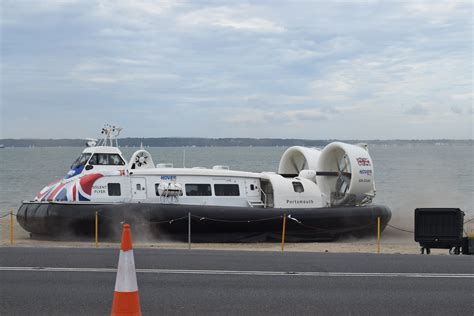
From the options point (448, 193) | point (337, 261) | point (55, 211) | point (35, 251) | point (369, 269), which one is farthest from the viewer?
point (448, 193)

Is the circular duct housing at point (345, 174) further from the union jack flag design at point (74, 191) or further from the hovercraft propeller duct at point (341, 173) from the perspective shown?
the union jack flag design at point (74, 191)

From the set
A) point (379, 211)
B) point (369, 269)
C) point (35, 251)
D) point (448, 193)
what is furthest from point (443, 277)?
point (448, 193)

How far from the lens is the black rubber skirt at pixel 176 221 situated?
655 inches

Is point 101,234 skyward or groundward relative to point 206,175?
groundward

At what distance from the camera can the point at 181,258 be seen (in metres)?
9.23

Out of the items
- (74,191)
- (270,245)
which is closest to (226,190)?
(270,245)

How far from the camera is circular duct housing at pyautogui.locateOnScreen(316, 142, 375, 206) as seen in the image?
18953 millimetres

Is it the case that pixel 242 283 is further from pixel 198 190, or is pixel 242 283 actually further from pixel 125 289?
pixel 198 190

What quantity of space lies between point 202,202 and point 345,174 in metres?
4.67

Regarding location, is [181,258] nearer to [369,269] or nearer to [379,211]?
[369,269]

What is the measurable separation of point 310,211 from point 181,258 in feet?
30.3

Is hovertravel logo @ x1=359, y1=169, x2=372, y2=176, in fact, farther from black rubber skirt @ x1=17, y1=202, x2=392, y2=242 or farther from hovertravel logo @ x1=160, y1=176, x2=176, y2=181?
hovertravel logo @ x1=160, y1=176, x2=176, y2=181

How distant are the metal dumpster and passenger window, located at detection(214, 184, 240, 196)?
6.45 m

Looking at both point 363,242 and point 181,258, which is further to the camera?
point 363,242
